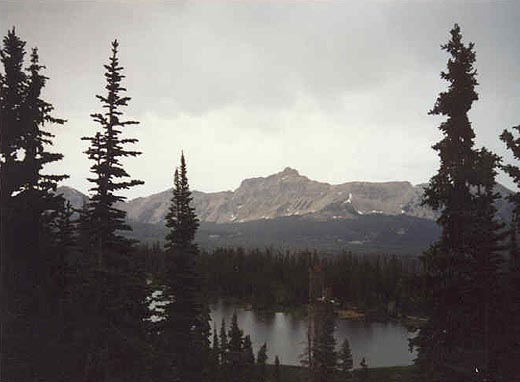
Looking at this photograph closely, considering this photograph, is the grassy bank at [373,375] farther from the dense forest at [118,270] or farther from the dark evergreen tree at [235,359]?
the dense forest at [118,270]

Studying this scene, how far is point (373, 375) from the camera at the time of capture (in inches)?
2440

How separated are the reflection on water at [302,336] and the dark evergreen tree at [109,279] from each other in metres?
52.4

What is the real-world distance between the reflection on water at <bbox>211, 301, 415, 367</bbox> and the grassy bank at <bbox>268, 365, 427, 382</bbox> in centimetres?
787

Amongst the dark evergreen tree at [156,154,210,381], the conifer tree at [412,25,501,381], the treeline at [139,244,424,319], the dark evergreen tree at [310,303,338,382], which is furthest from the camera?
the treeline at [139,244,424,319]

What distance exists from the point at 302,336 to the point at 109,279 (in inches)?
3123

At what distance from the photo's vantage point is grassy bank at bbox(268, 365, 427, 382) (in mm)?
57341

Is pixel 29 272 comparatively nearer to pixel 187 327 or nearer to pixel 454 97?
pixel 187 327

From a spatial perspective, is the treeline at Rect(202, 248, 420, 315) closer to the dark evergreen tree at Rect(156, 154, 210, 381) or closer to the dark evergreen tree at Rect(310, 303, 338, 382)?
the dark evergreen tree at Rect(310, 303, 338, 382)

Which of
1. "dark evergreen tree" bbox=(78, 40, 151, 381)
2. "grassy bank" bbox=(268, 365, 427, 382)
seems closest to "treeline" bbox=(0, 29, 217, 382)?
"dark evergreen tree" bbox=(78, 40, 151, 381)

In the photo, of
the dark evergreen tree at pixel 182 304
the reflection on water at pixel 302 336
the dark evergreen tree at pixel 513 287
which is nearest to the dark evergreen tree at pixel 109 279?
the dark evergreen tree at pixel 182 304

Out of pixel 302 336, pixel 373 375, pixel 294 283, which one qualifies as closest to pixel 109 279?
pixel 373 375

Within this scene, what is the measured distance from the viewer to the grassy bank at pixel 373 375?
57.3 metres

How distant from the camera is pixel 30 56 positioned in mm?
26297

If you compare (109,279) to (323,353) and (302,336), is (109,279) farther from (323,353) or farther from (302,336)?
(302,336)
